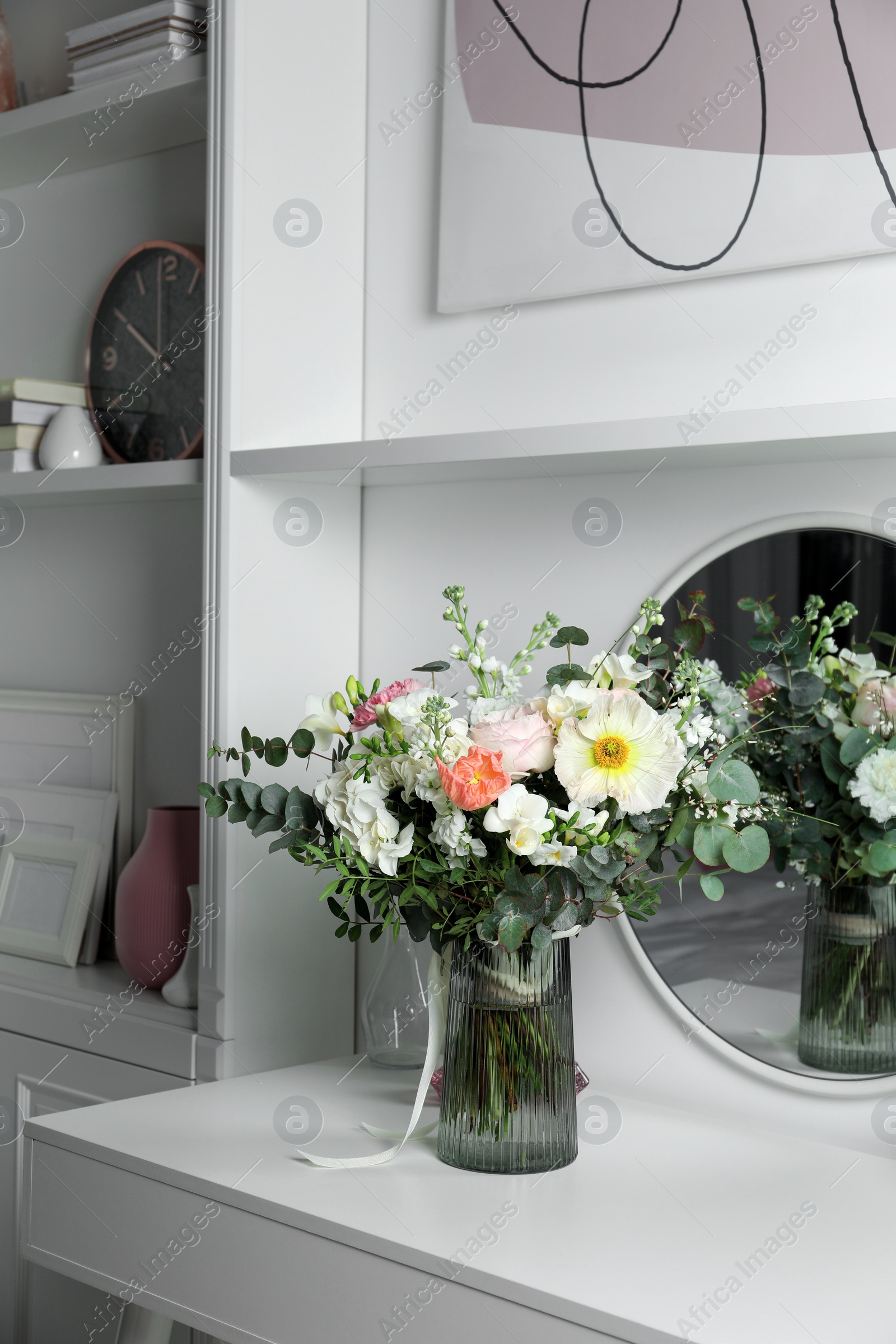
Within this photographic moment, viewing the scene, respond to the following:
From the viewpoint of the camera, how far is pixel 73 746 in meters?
2.15

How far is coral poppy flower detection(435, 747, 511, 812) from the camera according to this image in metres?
1.14

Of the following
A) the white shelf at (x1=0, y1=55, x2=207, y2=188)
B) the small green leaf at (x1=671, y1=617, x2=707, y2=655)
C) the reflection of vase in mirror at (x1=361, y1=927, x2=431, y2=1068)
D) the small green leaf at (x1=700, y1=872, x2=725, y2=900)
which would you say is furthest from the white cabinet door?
the white shelf at (x1=0, y1=55, x2=207, y2=188)

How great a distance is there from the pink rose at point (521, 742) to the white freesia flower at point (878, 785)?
35cm

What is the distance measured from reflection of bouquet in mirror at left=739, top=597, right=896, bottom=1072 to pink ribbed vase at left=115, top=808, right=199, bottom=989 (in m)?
0.90

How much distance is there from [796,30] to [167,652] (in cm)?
129

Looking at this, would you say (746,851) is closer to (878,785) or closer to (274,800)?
(878,785)

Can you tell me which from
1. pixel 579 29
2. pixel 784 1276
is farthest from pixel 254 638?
pixel 784 1276

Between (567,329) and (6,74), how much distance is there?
1199 mm

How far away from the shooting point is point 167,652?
2059 mm

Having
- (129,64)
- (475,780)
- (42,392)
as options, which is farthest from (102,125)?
(475,780)

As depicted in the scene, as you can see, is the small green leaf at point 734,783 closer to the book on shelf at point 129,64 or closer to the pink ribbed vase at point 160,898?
the pink ribbed vase at point 160,898

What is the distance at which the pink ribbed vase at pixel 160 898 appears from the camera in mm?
1848

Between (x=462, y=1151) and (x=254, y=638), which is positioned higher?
(x=254, y=638)

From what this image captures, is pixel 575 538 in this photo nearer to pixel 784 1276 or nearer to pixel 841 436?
pixel 841 436
